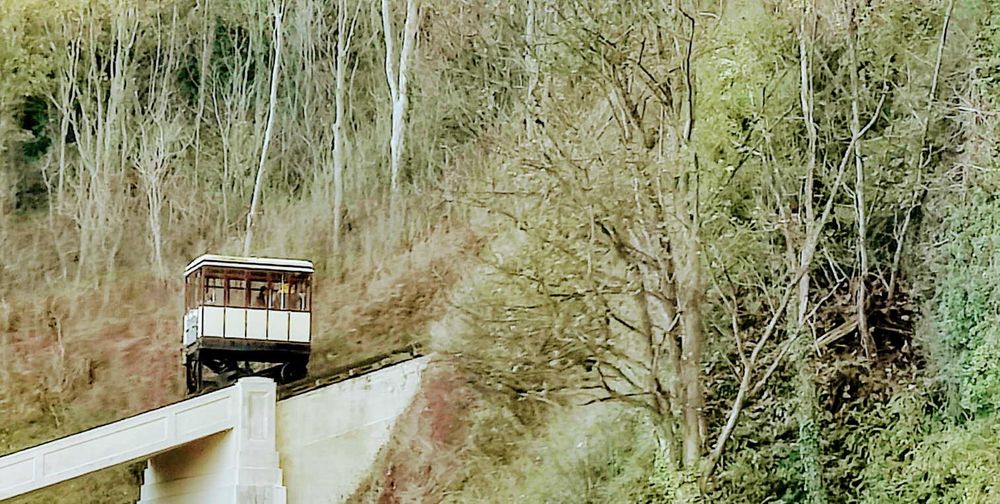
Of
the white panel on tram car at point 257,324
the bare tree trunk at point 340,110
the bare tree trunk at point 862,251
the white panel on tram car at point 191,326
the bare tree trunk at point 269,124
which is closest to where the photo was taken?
the white panel on tram car at point 191,326

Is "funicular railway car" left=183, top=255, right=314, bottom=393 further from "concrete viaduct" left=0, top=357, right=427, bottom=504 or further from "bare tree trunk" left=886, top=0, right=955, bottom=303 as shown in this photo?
"bare tree trunk" left=886, top=0, right=955, bottom=303

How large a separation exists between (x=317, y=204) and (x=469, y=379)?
1.20m

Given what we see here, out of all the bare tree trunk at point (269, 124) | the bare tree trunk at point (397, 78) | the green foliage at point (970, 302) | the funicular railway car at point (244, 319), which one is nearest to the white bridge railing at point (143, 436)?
the funicular railway car at point (244, 319)

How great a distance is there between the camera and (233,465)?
259 inches

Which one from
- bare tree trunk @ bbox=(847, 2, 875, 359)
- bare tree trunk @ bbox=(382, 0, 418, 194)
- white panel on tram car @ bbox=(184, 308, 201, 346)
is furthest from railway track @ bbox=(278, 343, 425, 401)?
bare tree trunk @ bbox=(847, 2, 875, 359)

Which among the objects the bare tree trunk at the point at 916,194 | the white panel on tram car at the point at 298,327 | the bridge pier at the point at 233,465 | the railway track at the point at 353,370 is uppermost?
the bare tree trunk at the point at 916,194

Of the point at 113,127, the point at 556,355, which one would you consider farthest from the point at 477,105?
the point at 113,127

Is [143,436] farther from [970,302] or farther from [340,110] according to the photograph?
[970,302]

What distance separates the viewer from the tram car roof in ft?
22.2

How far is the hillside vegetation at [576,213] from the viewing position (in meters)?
6.86

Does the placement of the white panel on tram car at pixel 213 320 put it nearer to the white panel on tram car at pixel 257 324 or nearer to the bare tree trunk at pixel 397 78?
the white panel on tram car at pixel 257 324

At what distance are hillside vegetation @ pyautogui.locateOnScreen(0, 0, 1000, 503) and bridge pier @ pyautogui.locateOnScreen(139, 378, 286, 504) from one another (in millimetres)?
362

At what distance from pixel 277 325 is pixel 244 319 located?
0.17 metres

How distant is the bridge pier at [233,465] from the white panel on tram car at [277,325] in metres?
0.24
